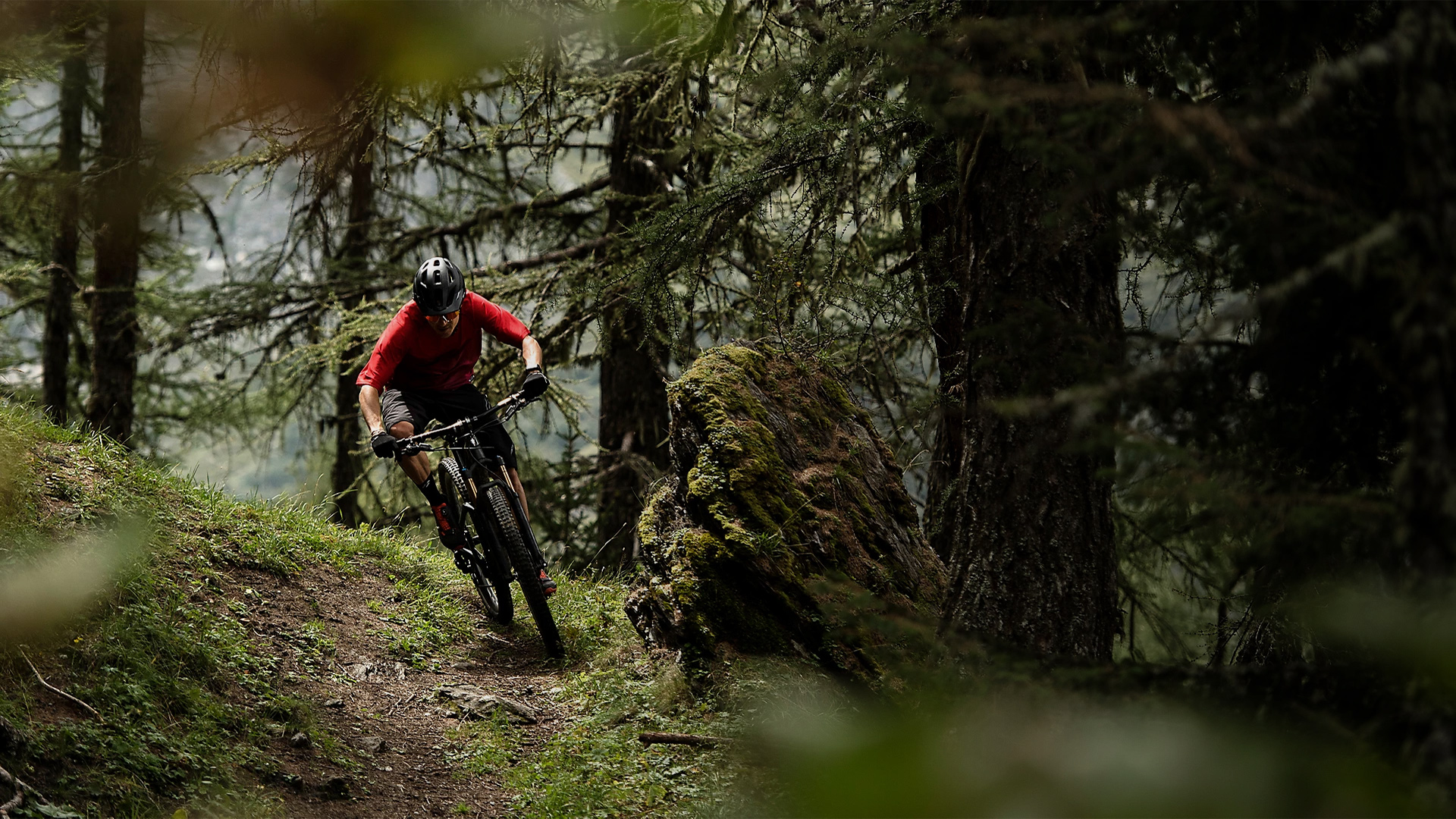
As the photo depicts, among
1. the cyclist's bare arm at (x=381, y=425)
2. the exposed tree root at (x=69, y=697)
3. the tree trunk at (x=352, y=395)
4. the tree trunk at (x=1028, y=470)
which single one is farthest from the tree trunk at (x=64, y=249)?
the tree trunk at (x=1028, y=470)

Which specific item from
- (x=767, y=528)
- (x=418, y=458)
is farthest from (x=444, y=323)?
(x=767, y=528)

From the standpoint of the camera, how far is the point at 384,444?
18.6 feet

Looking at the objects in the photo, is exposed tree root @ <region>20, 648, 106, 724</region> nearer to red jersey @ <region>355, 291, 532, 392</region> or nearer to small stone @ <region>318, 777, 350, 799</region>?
small stone @ <region>318, 777, 350, 799</region>

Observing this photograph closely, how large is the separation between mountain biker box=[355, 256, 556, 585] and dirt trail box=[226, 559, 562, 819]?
751 mm

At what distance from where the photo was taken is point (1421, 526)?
1659 millimetres

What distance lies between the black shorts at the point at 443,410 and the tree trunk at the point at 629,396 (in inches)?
131

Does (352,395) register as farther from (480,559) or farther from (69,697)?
(69,697)

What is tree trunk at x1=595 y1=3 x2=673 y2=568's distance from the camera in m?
10.2

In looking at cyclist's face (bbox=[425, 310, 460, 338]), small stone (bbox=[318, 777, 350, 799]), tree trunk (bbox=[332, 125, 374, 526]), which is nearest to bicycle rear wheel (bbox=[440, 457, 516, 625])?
cyclist's face (bbox=[425, 310, 460, 338])

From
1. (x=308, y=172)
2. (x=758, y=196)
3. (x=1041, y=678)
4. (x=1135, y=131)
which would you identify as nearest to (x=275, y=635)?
(x=308, y=172)

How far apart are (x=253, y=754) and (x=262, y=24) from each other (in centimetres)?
373

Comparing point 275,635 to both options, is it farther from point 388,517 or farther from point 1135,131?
point 388,517

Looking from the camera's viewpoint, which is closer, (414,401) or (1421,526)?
(1421,526)

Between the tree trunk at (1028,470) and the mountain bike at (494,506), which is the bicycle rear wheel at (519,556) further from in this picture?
the tree trunk at (1028,470)
